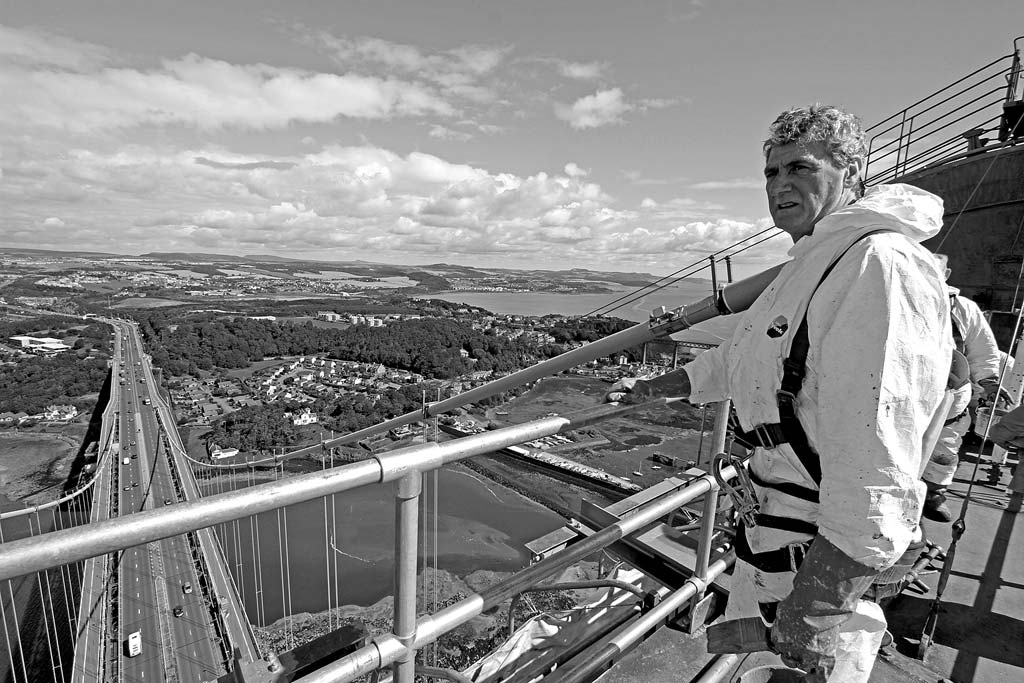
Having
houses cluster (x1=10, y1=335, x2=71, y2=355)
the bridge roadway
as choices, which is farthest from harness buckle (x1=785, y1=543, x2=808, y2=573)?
houses cluster (x1=10, y1=335, x2=71, y2=355)

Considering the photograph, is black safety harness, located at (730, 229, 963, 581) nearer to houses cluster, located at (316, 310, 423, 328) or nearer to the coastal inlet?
the coastal inlet

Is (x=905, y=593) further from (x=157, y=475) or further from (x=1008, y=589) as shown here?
(x=157, y=475)

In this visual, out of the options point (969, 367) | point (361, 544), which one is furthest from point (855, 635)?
point (361, 544)

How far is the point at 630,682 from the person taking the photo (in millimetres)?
1857

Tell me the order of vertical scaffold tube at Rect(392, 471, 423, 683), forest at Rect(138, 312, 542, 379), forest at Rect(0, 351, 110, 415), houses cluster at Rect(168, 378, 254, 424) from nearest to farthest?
vertical scaffold tube at Rect(392, 471, 423, 683)
houses cluster at Rect(168, 378, 254, 424)
forest at Rect(0, 351, 110, 415)
forest at Rect(138, 312, 542, 379)

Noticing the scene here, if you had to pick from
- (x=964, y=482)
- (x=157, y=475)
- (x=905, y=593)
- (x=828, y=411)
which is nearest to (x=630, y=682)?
(x=828, y=411)

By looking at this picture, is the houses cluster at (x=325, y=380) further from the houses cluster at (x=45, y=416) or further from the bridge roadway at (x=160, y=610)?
the bridge roadway at (x=160, y=610)

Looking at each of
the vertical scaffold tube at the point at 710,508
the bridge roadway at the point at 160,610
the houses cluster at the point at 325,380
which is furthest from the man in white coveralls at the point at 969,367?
the houses cluster at the point at 325,380

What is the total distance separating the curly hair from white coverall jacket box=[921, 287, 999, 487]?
1.64 metres

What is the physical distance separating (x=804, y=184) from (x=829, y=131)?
124 millimetres

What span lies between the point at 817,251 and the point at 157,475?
35275 mm

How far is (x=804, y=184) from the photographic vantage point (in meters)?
1.19

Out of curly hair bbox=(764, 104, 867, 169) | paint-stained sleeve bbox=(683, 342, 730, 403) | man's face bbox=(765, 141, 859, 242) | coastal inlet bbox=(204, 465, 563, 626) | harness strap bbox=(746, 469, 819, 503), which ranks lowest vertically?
coastal inlet bbox=(204, 465, 563, 626)

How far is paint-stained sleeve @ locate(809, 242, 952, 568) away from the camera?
0.84 meters
